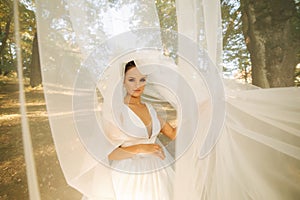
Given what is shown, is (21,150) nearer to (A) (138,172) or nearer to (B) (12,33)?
(B) (12,33)

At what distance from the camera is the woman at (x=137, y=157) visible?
2.93ft

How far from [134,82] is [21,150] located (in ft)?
3.26

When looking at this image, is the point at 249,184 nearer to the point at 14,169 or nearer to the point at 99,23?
the point at 99,23

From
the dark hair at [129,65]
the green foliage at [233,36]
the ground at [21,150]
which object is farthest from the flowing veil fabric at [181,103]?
the ground at [21,150]

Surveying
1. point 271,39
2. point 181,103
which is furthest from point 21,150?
point 271,39

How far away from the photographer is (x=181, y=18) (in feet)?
2.90

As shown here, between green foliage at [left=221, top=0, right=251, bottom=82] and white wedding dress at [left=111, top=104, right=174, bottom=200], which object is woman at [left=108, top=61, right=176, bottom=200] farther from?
green foliage at [left=221, top=0, right=251, bottom=82]

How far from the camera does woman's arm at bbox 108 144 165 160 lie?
0.89m

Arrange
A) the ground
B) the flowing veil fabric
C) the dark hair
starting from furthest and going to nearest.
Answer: the ground, the dark hair, the flowing veil fabric

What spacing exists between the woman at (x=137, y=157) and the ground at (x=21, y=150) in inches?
15.6

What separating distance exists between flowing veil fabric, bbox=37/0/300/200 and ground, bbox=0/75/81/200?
0.32 meters

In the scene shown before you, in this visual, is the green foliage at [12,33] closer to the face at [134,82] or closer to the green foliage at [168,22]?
the face at [134,82]

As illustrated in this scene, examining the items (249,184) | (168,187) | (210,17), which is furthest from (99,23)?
(249,184)

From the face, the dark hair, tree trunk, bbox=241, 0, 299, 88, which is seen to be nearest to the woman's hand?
the face
